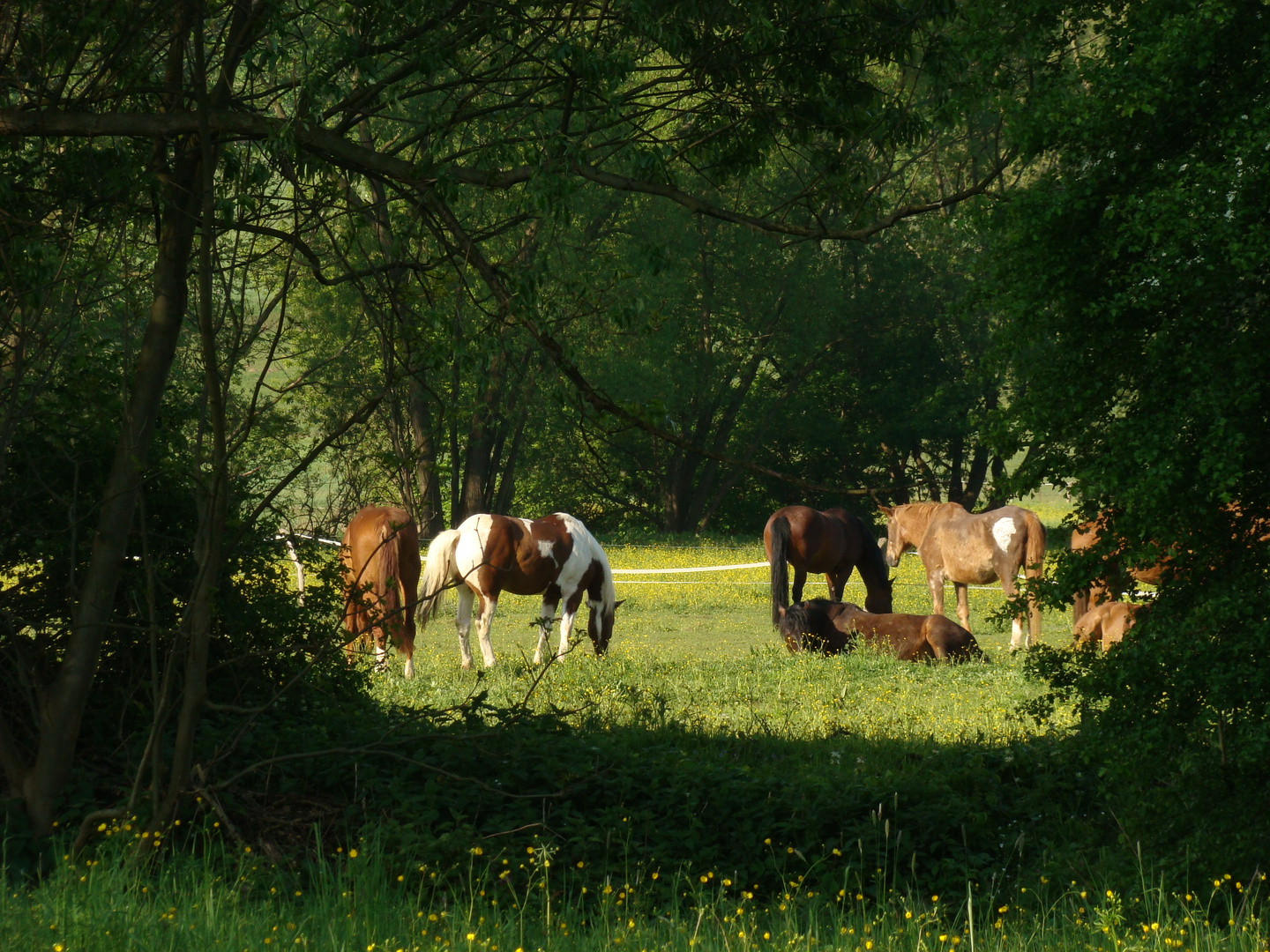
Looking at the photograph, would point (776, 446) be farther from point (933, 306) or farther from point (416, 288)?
point (416, 288)

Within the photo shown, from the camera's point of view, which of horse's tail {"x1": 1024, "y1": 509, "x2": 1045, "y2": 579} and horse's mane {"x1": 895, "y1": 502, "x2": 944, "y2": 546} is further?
horse's mane {"x1": 895, "y1": 502, "x2": 944, "y2": 546}

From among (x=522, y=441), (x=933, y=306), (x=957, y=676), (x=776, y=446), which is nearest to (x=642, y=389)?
(x=522, y=441)

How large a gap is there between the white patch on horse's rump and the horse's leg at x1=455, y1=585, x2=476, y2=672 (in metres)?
7.90

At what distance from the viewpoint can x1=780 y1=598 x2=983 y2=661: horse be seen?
48.1 ft

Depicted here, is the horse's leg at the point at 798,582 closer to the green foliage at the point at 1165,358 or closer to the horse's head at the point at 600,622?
the horse's head at the point at 600,622

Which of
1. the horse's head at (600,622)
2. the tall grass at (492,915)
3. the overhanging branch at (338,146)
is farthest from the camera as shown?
the horse's head at (600,622)

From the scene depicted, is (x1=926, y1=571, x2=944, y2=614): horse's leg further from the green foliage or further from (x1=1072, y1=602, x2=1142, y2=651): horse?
the green foliage

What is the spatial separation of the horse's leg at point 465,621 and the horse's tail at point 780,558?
4925 millimetres

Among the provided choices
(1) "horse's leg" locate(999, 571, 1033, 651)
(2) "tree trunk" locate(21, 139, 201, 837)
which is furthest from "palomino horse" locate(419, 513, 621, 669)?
(2) "tree trunk" locate(21, 139, 201, 837)

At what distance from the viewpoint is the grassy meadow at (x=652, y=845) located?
4777mm

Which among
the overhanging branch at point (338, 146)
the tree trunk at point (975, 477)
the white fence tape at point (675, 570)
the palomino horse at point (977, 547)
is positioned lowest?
the white fence tape at point (675, 570)

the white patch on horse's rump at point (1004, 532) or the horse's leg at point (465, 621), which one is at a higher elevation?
the white patch on horse's rump at point (1004, 532)

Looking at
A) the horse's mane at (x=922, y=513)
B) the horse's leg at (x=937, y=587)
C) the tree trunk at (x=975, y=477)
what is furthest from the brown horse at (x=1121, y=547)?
the tree trunk at (x=975, y=477)

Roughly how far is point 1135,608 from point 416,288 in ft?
14.5
